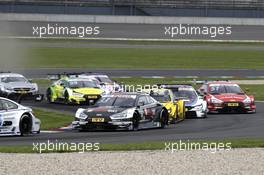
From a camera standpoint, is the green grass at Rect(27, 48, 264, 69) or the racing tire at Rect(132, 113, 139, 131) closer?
the racing tire at Rect(132, 113, 139, 131)

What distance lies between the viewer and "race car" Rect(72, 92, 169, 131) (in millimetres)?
24453

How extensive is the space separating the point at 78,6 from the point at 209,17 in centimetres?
1156

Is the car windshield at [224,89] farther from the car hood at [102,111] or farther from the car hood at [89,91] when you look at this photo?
the car hood at [102,111]

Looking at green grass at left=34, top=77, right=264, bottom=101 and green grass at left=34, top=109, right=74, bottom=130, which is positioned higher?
green grass at left=34, top=109, right=74, bottom=130

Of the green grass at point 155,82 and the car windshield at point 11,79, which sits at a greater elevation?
the car windshield at point 11,79

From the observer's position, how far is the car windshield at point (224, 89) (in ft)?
109

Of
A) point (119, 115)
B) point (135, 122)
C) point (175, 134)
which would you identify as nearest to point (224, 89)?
point (135, 122)

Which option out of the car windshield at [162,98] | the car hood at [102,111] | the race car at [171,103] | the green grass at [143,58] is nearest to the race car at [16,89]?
the race car at [171,103]

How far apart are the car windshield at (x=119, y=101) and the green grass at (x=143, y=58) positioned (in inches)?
1263

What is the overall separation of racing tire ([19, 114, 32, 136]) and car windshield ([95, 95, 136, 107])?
133 inches

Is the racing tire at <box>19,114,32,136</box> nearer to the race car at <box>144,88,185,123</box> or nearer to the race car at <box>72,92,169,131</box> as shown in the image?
the race car at <box>72,92,169,131</box>

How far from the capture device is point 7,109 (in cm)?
2262

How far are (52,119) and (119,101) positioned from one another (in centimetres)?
355

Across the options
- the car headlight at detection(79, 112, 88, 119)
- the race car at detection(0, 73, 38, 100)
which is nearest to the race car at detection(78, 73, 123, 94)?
the race car at detection(0, 73, 38, 100)
